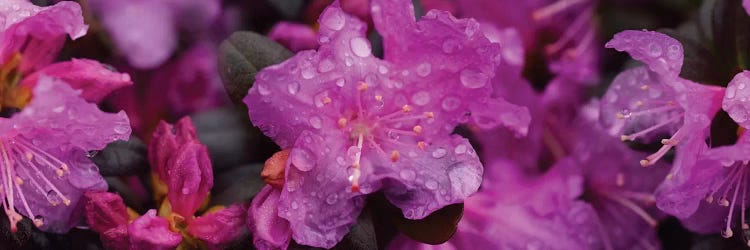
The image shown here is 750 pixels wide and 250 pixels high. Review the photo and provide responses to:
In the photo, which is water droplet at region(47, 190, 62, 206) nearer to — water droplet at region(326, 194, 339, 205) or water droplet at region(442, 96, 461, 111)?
water droplet at region(326, 194, 339, 205)

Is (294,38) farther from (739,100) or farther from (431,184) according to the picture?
(739,100)

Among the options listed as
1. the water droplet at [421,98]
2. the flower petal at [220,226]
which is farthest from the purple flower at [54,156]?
the water droplet at [421,98]

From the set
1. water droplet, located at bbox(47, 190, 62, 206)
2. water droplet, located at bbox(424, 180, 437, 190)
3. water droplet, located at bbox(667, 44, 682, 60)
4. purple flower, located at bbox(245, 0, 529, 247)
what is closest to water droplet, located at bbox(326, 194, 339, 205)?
purple flower, located at bbox(245, 0, 529, 247)

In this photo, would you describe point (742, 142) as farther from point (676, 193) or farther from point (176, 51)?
point (176, 51)

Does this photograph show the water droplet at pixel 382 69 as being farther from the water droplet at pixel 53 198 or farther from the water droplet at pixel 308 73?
the water droplet at pixel 53 198

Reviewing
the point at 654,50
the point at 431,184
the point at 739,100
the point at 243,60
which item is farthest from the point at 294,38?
the point at 739,100
